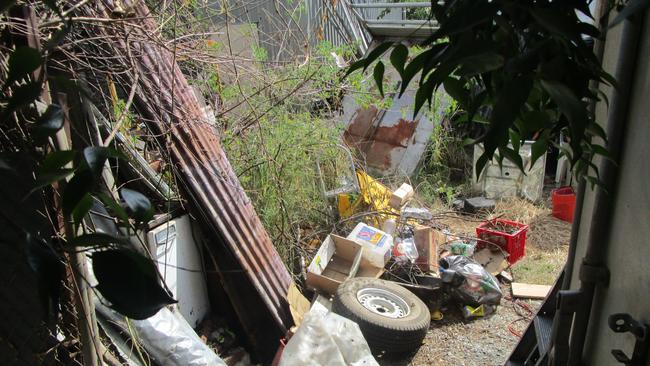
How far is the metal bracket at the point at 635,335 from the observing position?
39.2 inches

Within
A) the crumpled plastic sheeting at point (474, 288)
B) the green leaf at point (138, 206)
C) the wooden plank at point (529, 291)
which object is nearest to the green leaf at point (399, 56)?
the green leaf at point (138, 206)

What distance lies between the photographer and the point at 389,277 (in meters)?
4.16

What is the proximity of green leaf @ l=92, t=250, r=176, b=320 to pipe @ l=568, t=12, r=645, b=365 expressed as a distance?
1.00 metres

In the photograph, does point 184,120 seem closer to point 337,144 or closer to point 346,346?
point 346,346

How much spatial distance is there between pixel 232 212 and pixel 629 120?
2446mm

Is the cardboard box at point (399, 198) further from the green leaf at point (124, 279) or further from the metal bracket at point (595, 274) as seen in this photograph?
the green leaf at point (124, 279)

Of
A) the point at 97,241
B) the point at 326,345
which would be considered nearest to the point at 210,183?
the point at 326,345

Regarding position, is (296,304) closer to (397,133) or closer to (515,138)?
(515,138)

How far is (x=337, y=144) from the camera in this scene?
4.60m

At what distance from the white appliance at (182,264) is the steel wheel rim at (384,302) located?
1.20m

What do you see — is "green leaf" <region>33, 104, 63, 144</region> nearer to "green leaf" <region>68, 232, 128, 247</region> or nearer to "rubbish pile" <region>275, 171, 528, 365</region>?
"green leaf" <region>68, 232, 128, 247</region>

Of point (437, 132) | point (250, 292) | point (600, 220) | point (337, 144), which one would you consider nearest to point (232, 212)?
point (250, 292)

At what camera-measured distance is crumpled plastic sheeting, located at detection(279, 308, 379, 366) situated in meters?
2.58

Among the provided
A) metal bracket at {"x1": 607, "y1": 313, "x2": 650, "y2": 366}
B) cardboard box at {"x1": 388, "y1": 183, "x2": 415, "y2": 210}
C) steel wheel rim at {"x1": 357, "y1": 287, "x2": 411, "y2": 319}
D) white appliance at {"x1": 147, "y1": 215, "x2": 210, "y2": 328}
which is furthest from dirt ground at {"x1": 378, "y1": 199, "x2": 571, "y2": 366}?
metal bracket at {"x1": 607, "y1": 313, "x2": 650, "y2": 366}
